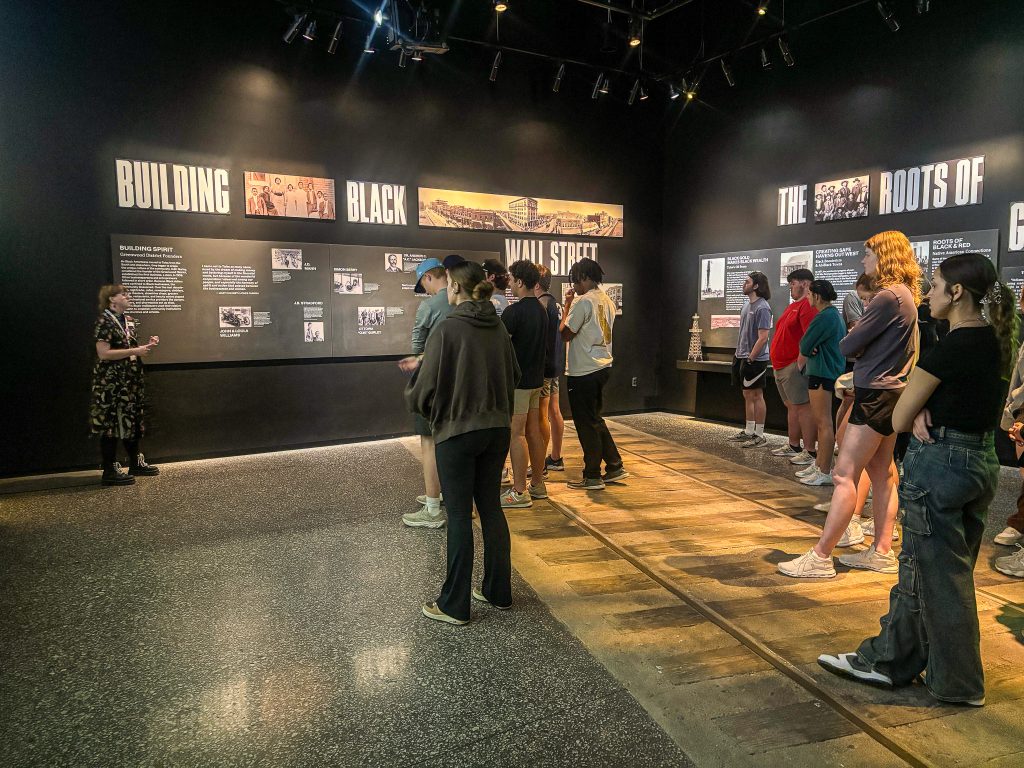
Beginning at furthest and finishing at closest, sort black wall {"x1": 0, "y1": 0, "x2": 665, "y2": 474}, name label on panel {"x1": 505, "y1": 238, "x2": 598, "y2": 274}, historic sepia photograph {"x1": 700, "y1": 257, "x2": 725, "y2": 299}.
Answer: historic sepia photograph {"x1": 700, "y1": 257, "x2": 725, "y2": 299} → name label on panel {"x1": 505, "y1": 238, "x2": 598, "y2": 274} → black wall {"x1": 0, "y1": 0, "x2": 665, "y2": 474}

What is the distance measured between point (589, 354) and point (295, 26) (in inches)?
172

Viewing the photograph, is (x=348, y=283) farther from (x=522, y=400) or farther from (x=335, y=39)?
(x=522, y=400)

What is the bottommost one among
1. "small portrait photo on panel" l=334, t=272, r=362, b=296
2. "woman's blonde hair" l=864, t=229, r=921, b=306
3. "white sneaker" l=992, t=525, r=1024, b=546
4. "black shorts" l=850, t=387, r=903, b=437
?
"white sneaker" l=992, t=525, r=1024, b=546

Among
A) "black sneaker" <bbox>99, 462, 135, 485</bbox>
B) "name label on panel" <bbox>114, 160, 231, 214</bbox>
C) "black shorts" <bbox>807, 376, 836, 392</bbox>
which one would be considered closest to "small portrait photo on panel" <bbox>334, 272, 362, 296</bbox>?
"name label on panel" <bbox>114, 160, 231, 214</bbox>

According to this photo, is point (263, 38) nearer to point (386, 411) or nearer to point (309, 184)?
point (309, 184)

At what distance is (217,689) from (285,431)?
4764 mm

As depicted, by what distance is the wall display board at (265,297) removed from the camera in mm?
6297

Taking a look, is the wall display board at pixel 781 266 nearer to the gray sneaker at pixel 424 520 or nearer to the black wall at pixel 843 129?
Answer: the black wall at pixel 843 129

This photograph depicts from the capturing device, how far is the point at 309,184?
7027mm

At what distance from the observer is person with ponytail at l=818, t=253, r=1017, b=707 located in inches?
88.8

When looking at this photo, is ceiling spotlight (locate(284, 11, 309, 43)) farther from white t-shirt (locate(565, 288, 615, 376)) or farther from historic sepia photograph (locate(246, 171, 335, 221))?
white t-shirt (locate(565, 288, 615, 376))

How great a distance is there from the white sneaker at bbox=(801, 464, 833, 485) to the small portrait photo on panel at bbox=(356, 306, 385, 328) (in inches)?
175

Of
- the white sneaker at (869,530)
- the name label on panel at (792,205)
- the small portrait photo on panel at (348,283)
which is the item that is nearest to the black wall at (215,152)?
the small portrait photo on panel at (348,283)

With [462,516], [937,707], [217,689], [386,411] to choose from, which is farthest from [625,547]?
[386,411]
